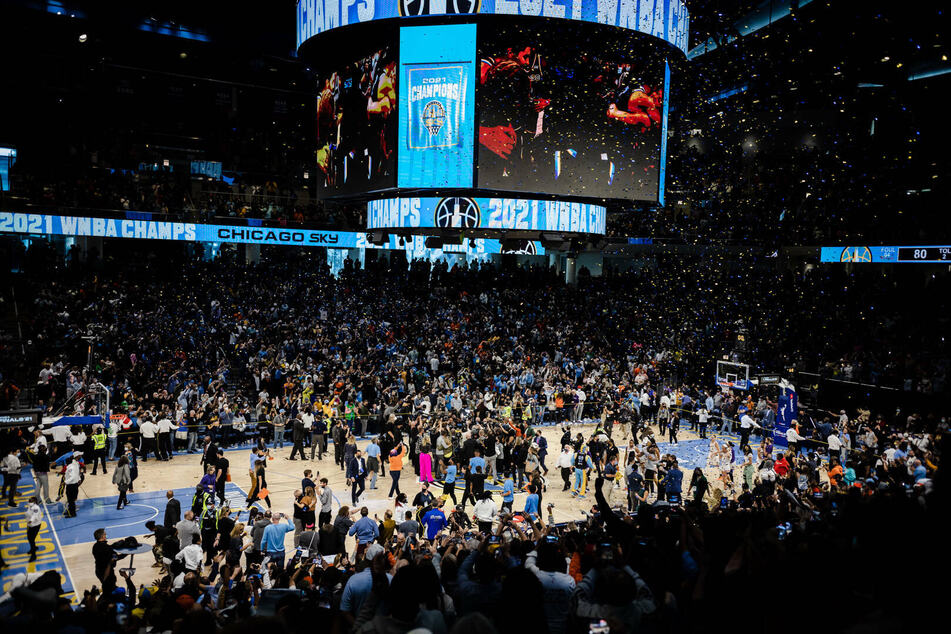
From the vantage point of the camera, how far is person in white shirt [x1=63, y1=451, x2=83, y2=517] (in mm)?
13789

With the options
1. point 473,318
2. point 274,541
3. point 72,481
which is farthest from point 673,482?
point 473,318

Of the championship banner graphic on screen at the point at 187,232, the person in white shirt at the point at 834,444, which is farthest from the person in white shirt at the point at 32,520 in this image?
the person in white shirt at the point at 834,444

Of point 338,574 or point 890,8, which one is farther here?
point 890,8

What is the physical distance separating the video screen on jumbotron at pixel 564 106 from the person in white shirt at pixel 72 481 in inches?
482

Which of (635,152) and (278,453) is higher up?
(635,152)

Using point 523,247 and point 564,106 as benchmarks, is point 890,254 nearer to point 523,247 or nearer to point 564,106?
point 523,247

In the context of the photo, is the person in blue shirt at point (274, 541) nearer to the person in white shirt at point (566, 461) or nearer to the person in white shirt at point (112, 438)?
the person in white shirt at point (566, 461)

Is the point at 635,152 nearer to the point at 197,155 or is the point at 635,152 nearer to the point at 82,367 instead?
the point at 82,367

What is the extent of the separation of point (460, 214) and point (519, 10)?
6.06 m

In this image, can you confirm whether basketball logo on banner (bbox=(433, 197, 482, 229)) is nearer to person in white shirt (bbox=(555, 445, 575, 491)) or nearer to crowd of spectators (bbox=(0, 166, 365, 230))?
person in white shirt (bbox=(555, 445, 575, 491))

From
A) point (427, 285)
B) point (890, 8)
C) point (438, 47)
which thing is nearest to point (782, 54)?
point (890, 8)

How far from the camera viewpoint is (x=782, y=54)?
24984mm

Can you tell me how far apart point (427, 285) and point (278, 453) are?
1556 centimetres

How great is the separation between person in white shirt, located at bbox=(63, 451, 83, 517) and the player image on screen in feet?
36.2
